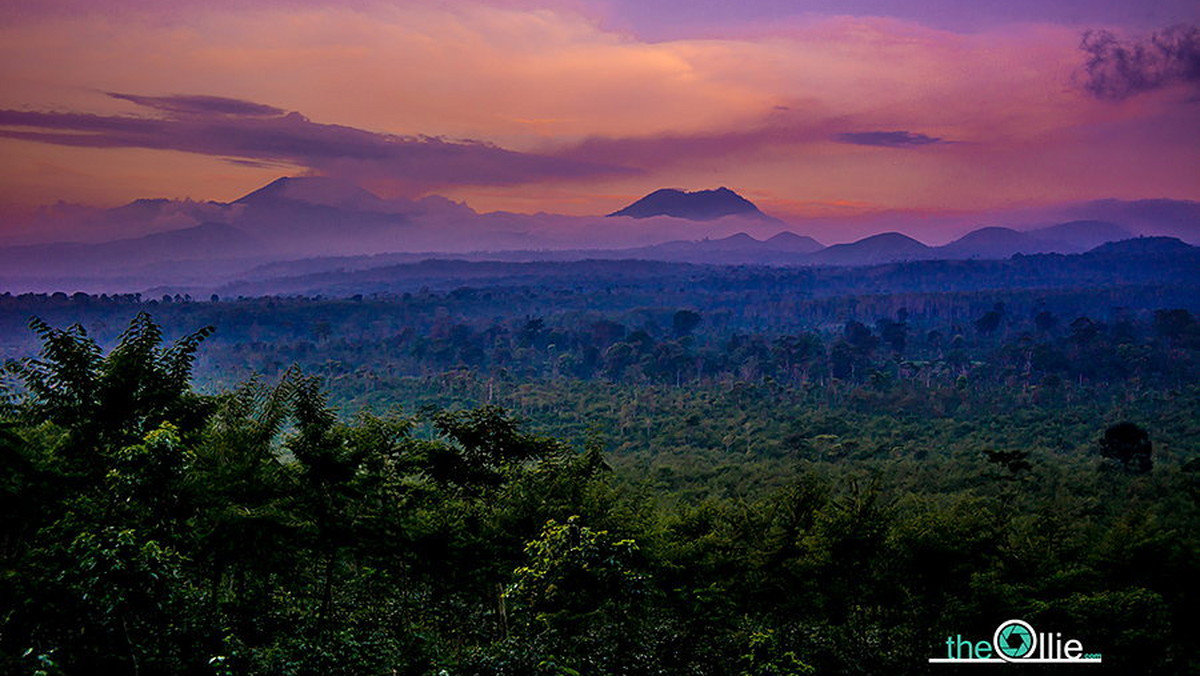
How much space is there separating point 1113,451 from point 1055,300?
15178 centimetres

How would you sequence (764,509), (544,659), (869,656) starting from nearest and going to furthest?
(544,659) < (869,656) < (764,509)

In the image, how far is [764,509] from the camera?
2136 cm

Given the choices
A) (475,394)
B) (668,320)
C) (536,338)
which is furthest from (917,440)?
(668,320)

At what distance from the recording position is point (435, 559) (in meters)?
15.7

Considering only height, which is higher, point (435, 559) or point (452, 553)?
point (452, 553)

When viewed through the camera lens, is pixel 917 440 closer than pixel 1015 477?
No

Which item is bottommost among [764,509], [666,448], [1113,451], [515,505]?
[666,448]

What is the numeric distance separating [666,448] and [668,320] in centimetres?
10664

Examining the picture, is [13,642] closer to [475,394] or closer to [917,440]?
[917,440]

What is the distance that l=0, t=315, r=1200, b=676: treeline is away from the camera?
947cm

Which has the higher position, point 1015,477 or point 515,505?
point 515,505

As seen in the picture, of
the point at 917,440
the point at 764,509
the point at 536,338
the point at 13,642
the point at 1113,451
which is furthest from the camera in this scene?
the point at 536,338

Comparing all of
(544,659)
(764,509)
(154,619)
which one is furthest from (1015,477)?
(154,619)

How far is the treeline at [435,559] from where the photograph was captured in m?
9.47
